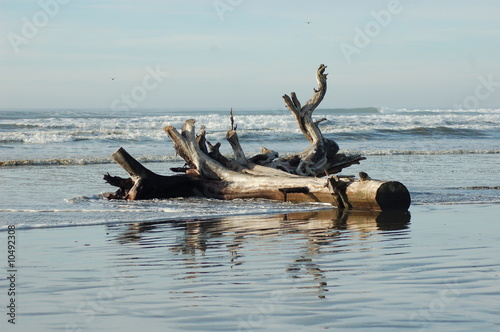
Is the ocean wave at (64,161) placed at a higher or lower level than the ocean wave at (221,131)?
lower

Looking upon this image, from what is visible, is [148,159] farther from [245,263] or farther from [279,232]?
[245,263]

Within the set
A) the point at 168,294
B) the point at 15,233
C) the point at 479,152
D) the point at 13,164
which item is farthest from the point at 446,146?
the point at 168,294

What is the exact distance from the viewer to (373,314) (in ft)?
16.3

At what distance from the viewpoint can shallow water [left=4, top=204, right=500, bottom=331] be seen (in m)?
4.92

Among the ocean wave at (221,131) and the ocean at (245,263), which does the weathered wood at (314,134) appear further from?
the ocean wave at (221,131)

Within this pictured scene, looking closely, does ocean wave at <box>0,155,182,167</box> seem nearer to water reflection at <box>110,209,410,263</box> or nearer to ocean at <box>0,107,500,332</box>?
ocean at <box>0,107,500,332</box>

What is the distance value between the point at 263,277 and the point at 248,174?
659 centimetres

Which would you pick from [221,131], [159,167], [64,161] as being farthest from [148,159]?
[221,131]

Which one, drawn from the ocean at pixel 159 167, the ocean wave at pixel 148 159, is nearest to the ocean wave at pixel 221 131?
the ocean at pixel 159 167
